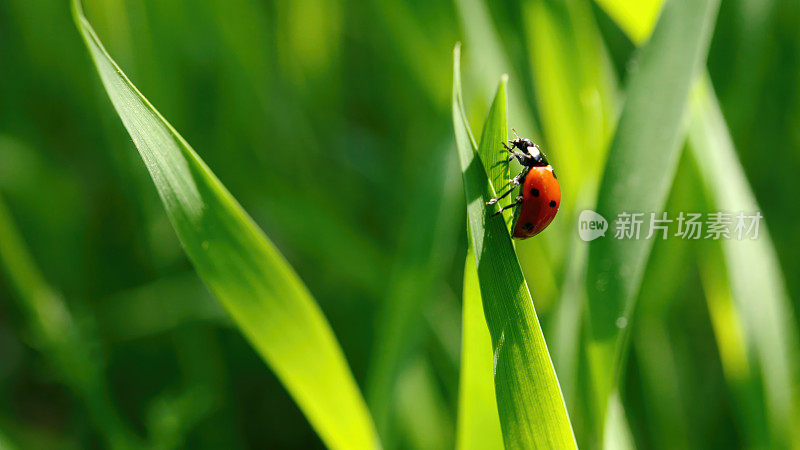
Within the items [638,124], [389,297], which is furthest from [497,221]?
[389,297]

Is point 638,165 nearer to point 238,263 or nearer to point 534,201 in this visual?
point 534,201

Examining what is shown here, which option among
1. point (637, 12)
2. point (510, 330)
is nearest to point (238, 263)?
point (510, 330)

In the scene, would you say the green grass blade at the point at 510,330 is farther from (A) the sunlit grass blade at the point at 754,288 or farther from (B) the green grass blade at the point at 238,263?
(A) the sunlit grass blade at the point at 754,288

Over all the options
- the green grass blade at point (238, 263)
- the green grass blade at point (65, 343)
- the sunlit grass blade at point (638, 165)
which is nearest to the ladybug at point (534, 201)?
the sunlit grass blade at point (638, 165)

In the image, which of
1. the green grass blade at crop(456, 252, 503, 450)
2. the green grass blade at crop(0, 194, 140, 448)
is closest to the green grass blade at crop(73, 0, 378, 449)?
the green grass blade at crop(456, 252, 503, 450)

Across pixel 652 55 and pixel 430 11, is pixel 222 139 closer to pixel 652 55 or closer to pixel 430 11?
pixel 430 11
